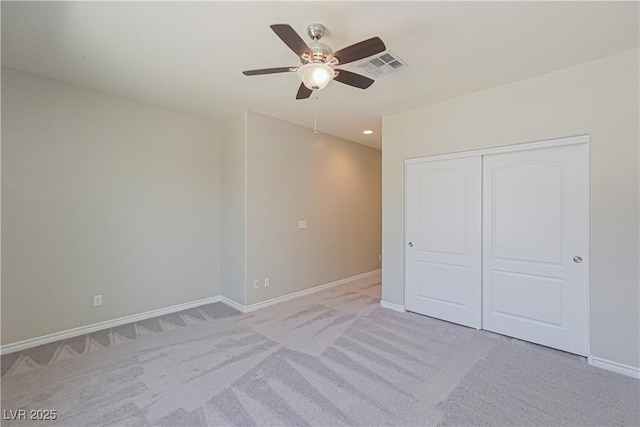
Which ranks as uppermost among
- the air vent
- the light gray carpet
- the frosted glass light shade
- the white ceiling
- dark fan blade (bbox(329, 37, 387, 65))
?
the white ceiling

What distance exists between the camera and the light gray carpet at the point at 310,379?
77.2 inches

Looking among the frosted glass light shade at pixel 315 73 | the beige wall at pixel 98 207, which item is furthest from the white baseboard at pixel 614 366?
the beige wall at pixel 98 207

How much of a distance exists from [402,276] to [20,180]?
14.6 feet

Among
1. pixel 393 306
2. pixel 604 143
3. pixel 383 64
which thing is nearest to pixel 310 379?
pixel 393 306

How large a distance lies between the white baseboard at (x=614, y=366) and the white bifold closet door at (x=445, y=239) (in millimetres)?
984

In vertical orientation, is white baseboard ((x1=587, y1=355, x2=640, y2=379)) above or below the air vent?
below

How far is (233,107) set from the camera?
3.85 metres

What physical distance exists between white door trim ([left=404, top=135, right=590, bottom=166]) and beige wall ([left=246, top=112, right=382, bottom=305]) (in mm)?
1685

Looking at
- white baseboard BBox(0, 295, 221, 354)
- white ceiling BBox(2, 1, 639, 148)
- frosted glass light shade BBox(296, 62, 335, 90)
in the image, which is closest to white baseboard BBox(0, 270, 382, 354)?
white baseboard BBox(0, 295, 221, 354)

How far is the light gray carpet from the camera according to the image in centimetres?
196

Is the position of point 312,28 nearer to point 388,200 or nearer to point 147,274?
point 388,200

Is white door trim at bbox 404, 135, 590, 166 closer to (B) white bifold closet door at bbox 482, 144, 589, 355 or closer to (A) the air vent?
(B) white bifold closet door at bbox 482, 144, 589, 355

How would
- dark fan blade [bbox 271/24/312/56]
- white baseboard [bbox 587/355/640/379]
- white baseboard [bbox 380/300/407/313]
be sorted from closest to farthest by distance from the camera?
dark fan blade [bbox 271/24/312/56]
white baseboard [bbox 587/355/640/379]
white baseboard [bbox 380/300/407/313]

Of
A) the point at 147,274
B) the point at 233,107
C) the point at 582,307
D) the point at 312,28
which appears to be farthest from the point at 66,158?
the point at 582,307
